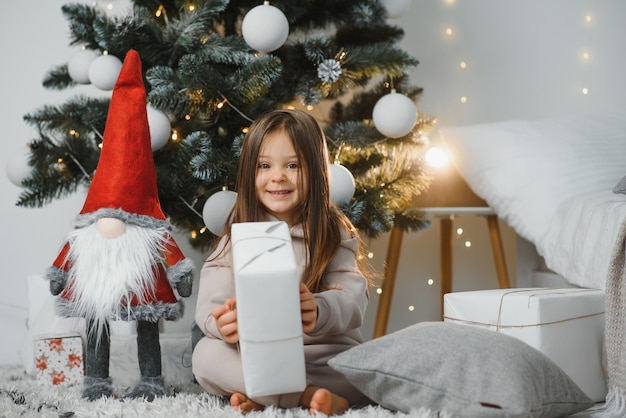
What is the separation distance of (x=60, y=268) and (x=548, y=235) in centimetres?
102

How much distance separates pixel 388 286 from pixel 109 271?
943 mm

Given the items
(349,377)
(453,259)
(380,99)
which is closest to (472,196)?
(453,259)

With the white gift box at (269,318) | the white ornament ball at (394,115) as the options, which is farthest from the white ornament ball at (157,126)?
the white gift box at (269,318)

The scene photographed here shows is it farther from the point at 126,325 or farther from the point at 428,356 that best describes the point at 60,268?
the point at 428,356

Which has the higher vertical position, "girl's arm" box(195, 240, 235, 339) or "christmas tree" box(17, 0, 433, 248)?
"christmas tree" box(17, 0, 433, 248)

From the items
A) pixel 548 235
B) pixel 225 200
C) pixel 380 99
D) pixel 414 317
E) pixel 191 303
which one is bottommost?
pixel 414 317

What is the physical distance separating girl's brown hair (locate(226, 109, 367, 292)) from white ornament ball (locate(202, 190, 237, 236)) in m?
0.12

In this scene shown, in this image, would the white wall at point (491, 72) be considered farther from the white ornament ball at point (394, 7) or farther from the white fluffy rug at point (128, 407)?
the white fluffy rug at point (128, 407)

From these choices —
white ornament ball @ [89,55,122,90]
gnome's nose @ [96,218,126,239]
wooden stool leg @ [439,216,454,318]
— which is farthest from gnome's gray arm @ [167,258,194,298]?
Answer: wooden stool leg @ [439,216,454,318]

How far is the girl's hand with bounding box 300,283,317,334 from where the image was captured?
108 centimetres

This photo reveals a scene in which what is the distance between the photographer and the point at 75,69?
1.57 metres

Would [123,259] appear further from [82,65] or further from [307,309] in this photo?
[82,65]

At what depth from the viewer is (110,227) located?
4.04ft

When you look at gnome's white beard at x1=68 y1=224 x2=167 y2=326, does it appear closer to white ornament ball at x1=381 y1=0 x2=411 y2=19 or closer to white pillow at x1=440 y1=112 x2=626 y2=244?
white ornament ball at x1=381 y1=0 x2=411 y2=19
